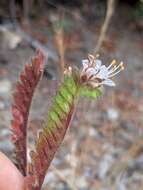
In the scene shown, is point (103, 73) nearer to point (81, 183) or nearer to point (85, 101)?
point (85, 101)

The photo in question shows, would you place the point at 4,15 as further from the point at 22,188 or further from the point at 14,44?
the point at 22,188

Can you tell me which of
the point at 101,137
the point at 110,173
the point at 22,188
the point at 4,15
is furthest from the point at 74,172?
the point at 22,188

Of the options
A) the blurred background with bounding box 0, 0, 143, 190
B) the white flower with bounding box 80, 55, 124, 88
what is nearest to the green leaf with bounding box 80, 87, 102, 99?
the white flower with bounding box 80, 55, 124, 88

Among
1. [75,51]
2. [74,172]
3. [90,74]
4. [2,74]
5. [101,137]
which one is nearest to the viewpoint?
[90,74]

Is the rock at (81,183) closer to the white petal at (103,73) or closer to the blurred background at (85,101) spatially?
the blurred background at (85,101)

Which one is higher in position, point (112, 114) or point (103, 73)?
point (112, 114)

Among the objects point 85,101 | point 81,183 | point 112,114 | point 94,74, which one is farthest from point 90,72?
point 112,114

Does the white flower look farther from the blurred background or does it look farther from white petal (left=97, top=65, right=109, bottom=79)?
the blurred background
